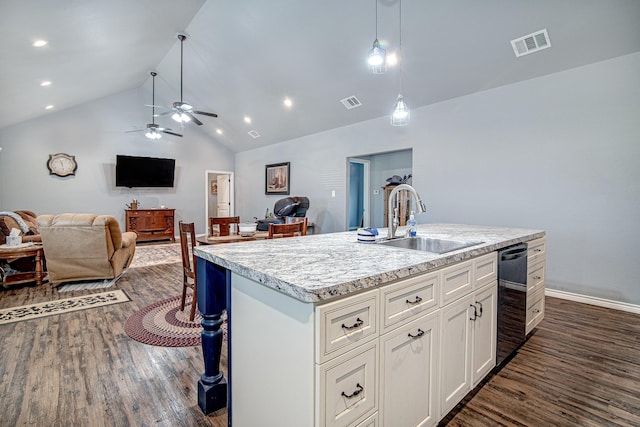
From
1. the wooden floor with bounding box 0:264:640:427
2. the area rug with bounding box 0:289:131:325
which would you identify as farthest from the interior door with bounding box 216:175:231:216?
the wooden floor with bounding box 0:264:640:427

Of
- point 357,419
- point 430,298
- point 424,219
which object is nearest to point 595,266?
point 424,219

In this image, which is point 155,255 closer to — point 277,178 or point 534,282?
point 277,178

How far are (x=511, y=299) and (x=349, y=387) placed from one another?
1629 millimetres

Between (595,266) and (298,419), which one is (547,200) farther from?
(298,419)

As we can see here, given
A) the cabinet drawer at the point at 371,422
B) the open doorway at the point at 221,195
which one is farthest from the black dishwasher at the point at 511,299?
the open doorway at the point at 221,195

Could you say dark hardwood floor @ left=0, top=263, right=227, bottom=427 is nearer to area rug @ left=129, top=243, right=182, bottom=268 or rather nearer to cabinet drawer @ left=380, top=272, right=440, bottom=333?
cabinet drawer @ left=380, top=272, right=440, bottom=333

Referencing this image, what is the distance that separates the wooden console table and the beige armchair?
3.83m

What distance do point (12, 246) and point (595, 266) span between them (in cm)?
715

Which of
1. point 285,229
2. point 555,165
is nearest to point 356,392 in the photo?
point 285,229

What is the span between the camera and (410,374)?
1363 millimetres

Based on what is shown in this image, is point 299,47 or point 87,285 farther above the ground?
point 299,47

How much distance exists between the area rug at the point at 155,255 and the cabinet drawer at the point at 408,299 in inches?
213

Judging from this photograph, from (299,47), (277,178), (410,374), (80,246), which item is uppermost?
Answer: (299,47)

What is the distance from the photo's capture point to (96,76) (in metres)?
5.70
